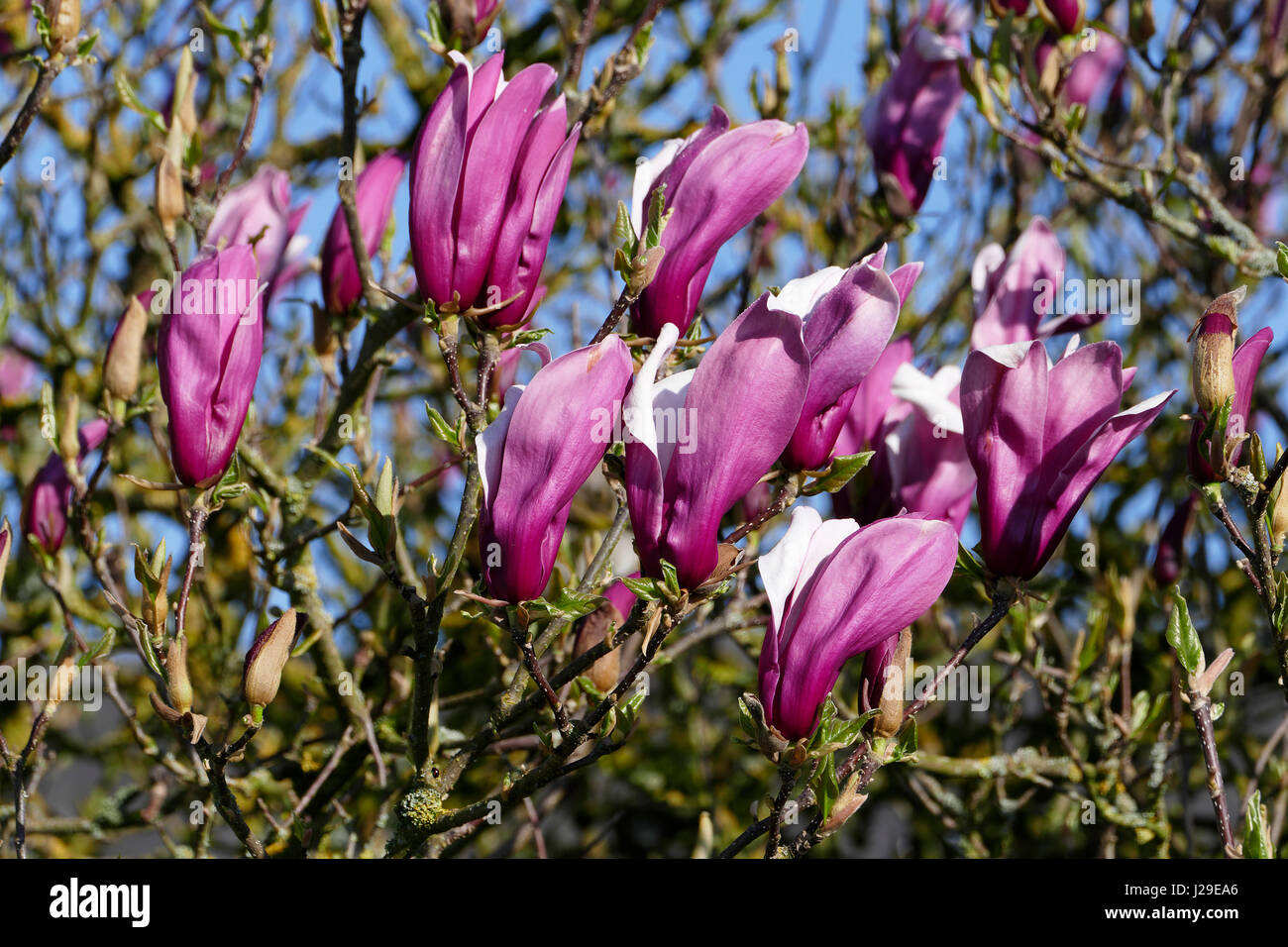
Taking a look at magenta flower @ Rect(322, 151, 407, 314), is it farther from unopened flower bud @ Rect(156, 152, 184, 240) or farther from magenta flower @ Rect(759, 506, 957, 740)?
magenta flower @ Rect(759, 506, 957, 740)

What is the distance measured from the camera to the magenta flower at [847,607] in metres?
1.06

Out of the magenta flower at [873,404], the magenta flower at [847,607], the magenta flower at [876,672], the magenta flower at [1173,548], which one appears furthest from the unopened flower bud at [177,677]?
the magenta flower at [1173,548]

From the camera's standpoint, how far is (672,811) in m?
2.96

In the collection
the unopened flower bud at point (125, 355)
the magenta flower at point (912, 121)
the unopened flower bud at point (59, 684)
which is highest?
the magenta flower at point (912, 121)

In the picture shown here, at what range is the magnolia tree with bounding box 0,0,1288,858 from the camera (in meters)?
1.09

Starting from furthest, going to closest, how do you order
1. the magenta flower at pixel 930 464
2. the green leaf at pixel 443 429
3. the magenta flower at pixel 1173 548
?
the magenta flower at pixel 1173 548 < the magenta flower at pixel 930 464 < the green leaf at pixel 443 429

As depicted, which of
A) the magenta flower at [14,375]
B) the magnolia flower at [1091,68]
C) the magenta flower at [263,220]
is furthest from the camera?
the magenta flower at [14,375]

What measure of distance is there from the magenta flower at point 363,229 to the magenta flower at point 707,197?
563 millimetres

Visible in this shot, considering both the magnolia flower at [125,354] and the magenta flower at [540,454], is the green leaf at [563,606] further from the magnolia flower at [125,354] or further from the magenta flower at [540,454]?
the magnolia flower at [125,354]

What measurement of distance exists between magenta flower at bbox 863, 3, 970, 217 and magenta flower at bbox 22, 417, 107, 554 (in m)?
1.23

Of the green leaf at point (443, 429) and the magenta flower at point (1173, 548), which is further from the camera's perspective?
the magenta flower at point (1173, 548)

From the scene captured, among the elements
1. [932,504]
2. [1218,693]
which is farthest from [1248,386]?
[1218,693]

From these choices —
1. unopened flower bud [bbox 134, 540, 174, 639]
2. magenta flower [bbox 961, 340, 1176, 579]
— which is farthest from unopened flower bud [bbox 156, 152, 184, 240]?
magenta flower [bbox 961, 340, 1176, 579]
